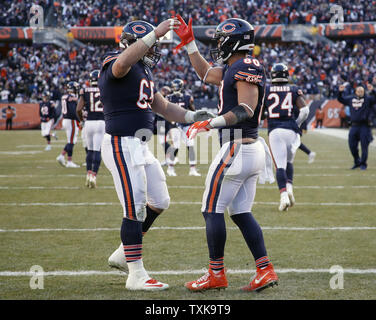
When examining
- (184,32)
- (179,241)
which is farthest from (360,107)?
(184,32)

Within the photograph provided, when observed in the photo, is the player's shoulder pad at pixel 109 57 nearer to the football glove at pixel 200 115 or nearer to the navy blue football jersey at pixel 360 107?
the football glove at pixel 200 115

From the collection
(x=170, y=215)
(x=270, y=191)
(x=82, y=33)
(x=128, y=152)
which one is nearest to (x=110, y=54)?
(x=128, y=152)

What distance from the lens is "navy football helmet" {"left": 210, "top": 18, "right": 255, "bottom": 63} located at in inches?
163

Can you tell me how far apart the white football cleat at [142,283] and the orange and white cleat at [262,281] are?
615 mm

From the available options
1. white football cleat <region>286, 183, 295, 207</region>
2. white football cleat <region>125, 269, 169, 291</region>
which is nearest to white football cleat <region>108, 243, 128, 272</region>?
white football cleat <region>125, 269, 169, 291</region>

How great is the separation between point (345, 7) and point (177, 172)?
94.2 ft

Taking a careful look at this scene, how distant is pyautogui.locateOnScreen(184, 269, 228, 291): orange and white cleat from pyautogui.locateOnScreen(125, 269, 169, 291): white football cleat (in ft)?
0.64

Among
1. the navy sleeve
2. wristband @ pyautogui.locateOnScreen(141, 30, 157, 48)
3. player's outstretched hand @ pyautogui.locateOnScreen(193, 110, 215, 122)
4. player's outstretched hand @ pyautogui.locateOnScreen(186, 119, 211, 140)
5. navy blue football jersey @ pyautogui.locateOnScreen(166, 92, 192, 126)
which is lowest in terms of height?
navy blue football jersey @ pyautogui.locateOnScreen(166, 92, 192, 126)

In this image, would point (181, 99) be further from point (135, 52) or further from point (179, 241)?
point (135, 52)

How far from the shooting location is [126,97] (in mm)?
4152

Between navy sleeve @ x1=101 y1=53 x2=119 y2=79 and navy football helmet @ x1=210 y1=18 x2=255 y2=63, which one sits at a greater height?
navy football helmet @ x1=210 y1=18 x2=255 y2=63

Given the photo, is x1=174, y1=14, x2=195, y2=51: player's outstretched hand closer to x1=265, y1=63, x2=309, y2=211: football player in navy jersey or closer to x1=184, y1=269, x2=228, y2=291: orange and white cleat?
x1=184, y1=269, x2=228, y2=291: orange and white cleat

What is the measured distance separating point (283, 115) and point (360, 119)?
5.87m

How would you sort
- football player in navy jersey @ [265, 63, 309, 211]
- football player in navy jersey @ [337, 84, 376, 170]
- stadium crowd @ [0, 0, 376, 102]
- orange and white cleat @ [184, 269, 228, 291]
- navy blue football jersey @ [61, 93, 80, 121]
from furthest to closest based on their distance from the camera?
stadium crowd @ [0, 0, 376, 102] < navy blue football jersey @ [61, 93, 80, 121] < football player in navy jersey @ [337, 84, 376, 170] < football player in navy jersey @ [265, 63, 309, 211] < orange and white cleat @ [184, 269, 228, 291]
